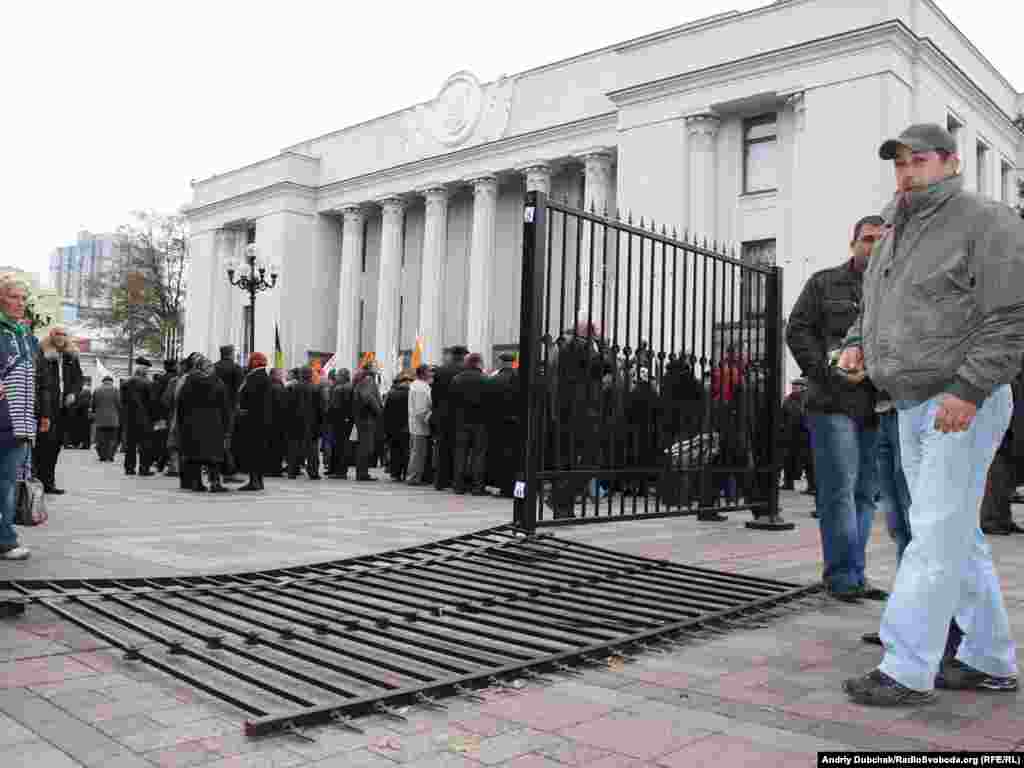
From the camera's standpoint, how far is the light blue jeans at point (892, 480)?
13.2 feet

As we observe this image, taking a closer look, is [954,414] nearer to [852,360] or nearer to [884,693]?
[852,360]

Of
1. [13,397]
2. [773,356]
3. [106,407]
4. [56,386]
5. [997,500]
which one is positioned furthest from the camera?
[106,407]

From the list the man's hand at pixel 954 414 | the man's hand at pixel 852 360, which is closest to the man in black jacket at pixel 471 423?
the man's hand at pixel 852 360

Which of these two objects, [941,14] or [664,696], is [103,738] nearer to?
[664,696]

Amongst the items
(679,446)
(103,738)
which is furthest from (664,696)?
(679,446)

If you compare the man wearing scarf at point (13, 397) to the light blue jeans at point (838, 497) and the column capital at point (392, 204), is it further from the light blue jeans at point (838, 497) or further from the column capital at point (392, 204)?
the column capital at point (392, 204)

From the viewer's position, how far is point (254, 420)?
12562 millimetres

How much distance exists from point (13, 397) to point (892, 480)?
4.90 metres

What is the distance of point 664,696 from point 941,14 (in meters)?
28.4

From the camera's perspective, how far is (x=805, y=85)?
25969mm

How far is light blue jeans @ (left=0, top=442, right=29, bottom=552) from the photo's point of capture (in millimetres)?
5574

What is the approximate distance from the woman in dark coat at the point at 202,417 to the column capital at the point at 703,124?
20.3 metres

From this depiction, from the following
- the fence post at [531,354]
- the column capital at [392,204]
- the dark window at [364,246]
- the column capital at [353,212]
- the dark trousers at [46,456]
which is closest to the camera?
the fence post at [531,354]

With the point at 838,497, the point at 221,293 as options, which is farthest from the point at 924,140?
the point at 221,293
